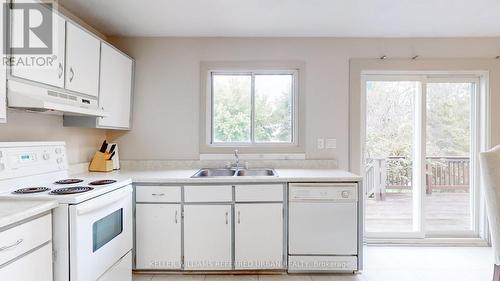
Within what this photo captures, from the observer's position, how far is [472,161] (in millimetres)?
3189

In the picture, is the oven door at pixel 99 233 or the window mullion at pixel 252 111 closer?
the oven door at pixel 99 233

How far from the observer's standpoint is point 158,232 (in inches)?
95.5

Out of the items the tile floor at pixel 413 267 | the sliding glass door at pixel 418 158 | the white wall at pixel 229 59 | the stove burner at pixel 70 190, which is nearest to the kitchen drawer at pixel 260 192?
the tile floor at pixel 413 267

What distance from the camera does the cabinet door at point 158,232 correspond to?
7.94ft

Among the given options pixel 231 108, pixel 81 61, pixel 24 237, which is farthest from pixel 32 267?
pixel 231 108

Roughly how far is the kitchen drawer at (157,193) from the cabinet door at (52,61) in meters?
1.01

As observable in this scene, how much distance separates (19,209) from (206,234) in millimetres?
1390

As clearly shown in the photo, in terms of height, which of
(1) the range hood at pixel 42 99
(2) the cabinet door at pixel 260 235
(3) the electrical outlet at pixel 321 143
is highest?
(1) the range hood at pixel 42 99

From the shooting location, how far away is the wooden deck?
10.5 ft

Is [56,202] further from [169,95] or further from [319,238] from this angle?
[319,238]

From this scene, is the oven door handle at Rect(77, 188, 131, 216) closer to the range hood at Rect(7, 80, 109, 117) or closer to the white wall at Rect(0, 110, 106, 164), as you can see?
the range hood at Rect(7, 80, 109, 117)

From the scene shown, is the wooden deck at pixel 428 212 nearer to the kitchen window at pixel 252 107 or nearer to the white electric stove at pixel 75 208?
the kitchen window at pixel 252 107

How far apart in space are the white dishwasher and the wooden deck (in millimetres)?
876

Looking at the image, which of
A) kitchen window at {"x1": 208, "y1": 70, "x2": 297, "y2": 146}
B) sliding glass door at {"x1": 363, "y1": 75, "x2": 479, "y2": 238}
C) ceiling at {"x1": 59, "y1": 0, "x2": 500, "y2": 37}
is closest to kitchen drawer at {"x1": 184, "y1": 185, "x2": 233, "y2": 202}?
kitchen window at {"x1": 208, "y1": 70, "x2": 297, "y2": 146}
